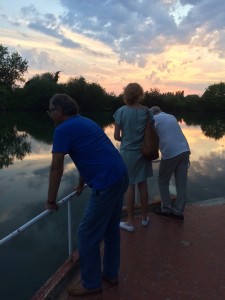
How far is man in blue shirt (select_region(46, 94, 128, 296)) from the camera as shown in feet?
9.79

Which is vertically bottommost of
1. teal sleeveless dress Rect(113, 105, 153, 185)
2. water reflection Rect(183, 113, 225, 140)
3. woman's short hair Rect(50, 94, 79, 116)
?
water reflection Rect(183, 113, 225, 140)

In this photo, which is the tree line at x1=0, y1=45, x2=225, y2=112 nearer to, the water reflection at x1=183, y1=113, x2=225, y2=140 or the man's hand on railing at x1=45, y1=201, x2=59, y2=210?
the water reflection at x1=183, y1=113, x2=225, y2=140

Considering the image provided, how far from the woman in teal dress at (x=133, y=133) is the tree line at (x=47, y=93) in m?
63.1

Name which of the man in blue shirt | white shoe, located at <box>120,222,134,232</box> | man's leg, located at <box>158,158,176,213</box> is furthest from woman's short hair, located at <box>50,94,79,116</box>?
man's leg, located at <box>158,158,176,213</box>

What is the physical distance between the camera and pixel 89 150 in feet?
9.93

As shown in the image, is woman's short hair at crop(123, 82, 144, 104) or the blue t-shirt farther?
woman's short hair at crop(123, 82, 144, 104)

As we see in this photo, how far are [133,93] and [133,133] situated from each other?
1.68 feet

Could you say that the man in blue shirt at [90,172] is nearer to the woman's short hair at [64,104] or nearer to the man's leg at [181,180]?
the woman's short hair at [64,104]

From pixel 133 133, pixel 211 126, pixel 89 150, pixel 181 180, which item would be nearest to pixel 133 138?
pixel 133 133

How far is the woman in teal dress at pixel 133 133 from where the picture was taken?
14.9ft

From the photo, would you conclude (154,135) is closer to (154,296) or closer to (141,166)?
(141,166)

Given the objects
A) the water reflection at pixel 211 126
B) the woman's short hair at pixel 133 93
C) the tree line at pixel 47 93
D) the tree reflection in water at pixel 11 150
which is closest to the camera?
the woman's short hair at pixel 133 93

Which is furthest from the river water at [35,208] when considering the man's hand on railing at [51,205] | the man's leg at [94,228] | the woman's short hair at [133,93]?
the woman's short hair at [133,93]

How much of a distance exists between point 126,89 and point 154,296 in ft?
8.20
